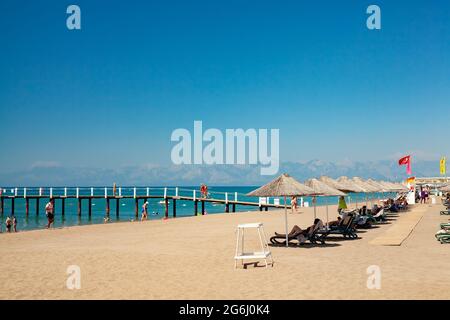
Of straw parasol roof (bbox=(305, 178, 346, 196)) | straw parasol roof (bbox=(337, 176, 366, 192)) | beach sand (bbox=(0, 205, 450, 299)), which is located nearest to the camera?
beach sand (bbox=(0, 205, 450, 299))

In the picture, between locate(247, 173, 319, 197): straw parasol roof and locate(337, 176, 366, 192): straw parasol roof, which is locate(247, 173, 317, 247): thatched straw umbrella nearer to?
locate(247, 173, 319, 197): straw parasol roof

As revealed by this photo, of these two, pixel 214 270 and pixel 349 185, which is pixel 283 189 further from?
pixel 349 185

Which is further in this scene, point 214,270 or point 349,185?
point 349,185

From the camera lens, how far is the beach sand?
805 cm

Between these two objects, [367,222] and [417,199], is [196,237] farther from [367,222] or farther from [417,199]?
[417,199]

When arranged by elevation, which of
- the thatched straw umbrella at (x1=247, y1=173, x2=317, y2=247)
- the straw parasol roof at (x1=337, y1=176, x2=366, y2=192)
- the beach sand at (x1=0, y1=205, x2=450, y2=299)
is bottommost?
the beach sand at (x1=0, y1=205, x2=450, y2=299)

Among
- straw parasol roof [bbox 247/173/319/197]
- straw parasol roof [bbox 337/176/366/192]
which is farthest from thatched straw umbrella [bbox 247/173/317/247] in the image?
straw parasol roof [bbox 337/176/366/192]

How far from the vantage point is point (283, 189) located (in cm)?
1388

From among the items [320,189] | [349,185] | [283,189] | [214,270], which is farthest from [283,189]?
[349,185]

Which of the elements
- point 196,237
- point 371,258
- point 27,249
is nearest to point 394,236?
point 371,258

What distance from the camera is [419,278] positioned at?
903 cm

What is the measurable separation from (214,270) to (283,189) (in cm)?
439

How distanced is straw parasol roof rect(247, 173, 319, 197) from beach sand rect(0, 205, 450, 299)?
1.64 metres

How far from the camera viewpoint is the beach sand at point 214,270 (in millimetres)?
8055
